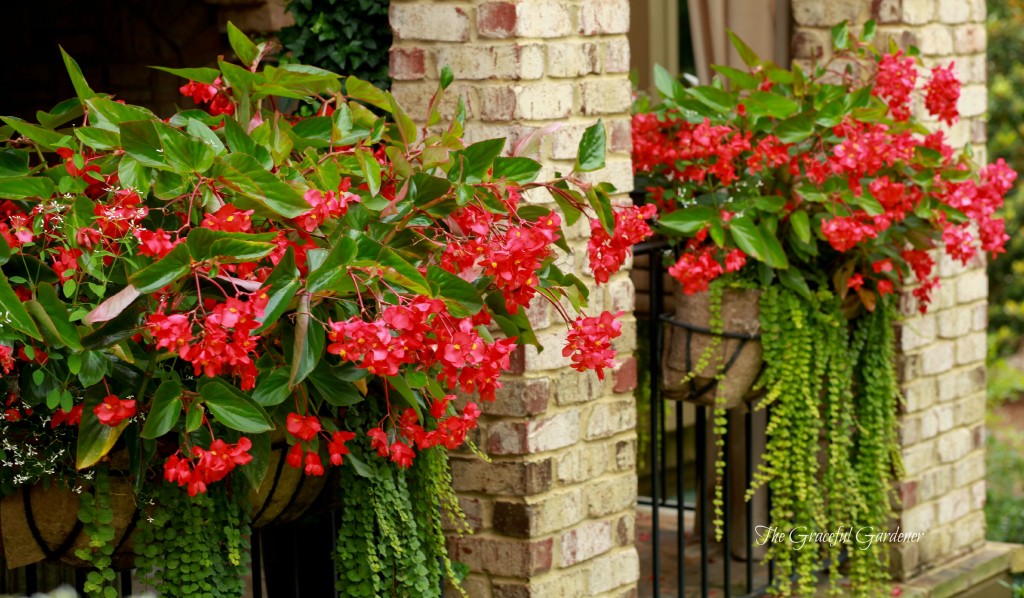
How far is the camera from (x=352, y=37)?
3275 mm

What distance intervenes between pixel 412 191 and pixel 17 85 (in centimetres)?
321

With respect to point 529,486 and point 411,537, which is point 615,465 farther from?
point 411,537

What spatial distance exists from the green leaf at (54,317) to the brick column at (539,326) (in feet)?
3.72

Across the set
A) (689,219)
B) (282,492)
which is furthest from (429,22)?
(282,492)

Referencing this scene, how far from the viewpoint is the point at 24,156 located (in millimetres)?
2387

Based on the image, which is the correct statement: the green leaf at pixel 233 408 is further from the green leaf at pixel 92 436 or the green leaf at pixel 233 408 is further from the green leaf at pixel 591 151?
the green leaf at pixel 591 151

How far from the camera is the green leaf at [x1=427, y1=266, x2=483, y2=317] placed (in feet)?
7.68

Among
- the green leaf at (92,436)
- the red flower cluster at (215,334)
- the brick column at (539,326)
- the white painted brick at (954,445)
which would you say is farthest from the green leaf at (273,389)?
the white painted brick at (954,445)

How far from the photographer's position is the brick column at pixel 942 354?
4.23 metres

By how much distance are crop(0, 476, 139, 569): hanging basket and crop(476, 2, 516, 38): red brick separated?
3.90 feet

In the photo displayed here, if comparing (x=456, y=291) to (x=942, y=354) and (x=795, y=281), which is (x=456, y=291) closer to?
(x=795, y=281)

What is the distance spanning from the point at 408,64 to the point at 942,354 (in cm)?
209

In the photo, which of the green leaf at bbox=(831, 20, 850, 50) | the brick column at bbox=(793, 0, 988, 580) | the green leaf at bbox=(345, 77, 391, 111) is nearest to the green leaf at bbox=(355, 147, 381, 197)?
the green leaf at bbox=(345, 77, 391, 111)

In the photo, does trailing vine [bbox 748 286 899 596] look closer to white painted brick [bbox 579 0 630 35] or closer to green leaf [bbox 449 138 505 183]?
white painted brick [bbox 579 0 630 35]
